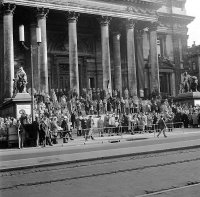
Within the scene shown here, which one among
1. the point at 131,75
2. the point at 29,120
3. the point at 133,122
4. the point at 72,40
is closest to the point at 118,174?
the point at 29,120

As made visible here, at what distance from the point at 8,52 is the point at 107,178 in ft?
82.5

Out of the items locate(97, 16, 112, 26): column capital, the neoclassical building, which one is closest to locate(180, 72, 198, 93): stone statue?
the neoclassical building

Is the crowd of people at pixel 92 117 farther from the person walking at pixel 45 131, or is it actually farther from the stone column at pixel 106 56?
the stone column at pixel 106 56

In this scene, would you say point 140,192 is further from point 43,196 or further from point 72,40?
point 72,40

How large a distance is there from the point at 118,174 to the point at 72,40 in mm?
27107

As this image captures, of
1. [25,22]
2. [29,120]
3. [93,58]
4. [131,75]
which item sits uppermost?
[25,22]

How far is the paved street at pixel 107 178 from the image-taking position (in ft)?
23.9

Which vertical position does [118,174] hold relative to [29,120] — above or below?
below

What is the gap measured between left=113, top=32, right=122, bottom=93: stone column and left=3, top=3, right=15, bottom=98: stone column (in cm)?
1216

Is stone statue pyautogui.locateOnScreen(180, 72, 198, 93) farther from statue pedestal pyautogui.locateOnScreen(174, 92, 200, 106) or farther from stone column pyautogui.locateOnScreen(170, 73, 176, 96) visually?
stone column pyautogui.locateOnScreen(170, 73, 176, 96)

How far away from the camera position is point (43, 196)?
6.99 meters

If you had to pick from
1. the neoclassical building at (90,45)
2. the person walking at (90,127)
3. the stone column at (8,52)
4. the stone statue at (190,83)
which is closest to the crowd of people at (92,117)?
the person walking at (90,127)

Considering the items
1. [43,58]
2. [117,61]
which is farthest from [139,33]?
[43,58]

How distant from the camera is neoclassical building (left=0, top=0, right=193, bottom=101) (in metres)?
33.3
